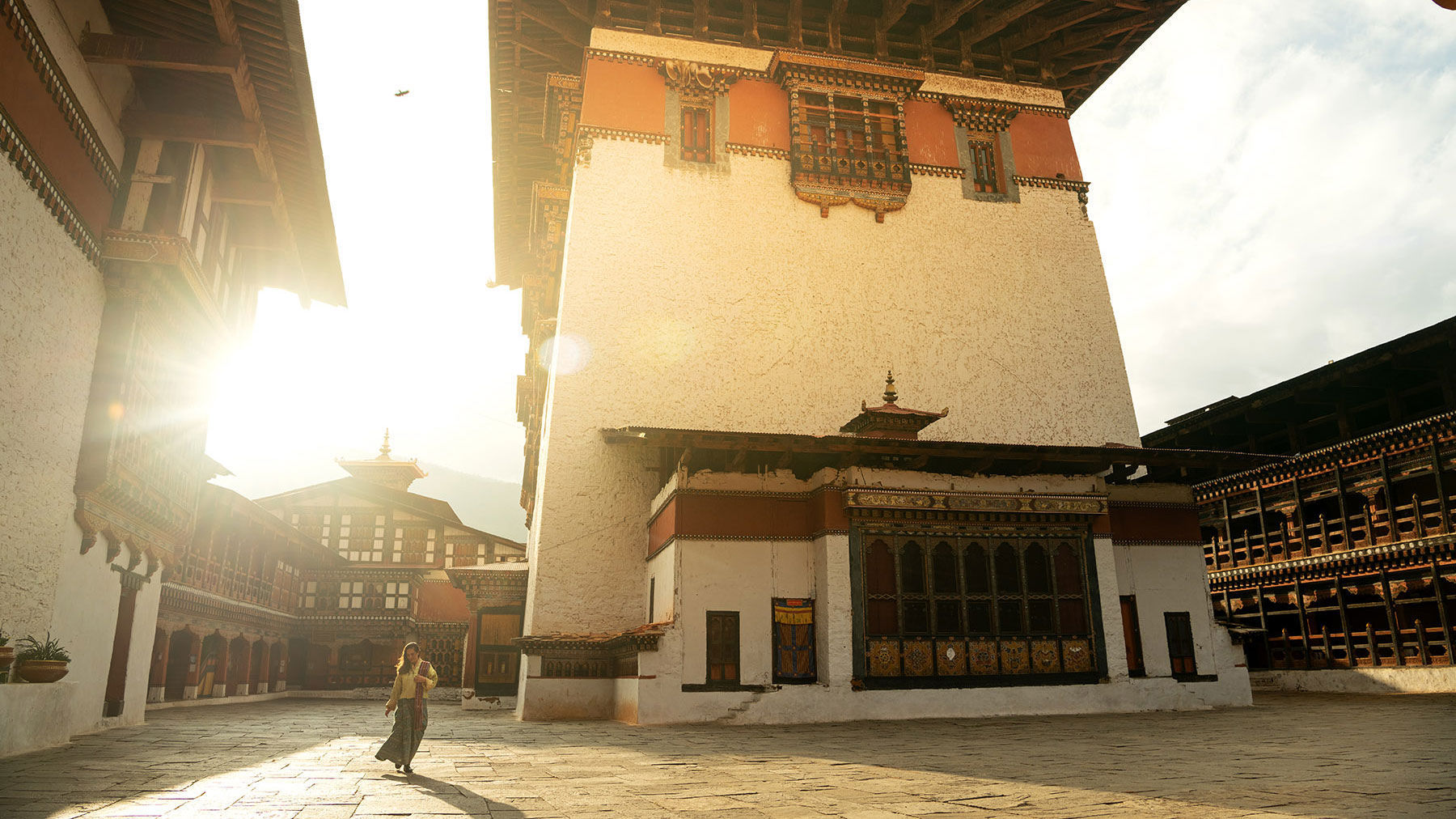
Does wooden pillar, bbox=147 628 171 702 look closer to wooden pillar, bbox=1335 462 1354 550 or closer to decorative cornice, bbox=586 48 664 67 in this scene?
decorative cornice, bbox=586 48 664 67

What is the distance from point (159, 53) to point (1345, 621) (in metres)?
22.8

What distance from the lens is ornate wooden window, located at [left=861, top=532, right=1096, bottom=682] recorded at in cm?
1182

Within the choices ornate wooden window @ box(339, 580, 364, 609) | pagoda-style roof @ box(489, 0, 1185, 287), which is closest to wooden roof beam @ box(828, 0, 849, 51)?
pagoda-style roof @ box(489, 0, 1185, 287)

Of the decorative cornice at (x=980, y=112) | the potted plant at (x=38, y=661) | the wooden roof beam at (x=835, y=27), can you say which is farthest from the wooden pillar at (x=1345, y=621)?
the potted plant at (x=38, y=661)

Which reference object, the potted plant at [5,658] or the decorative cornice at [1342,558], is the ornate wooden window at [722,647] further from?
the decorative cornice at [1342,558]

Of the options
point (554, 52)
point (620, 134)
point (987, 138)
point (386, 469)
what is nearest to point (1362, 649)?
point (987, 138)

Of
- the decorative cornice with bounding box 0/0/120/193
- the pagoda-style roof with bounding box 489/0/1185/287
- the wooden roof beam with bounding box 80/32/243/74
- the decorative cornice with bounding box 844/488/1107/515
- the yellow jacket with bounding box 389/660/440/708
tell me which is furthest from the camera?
the pagoda-style roof with bounding box 489/0/1185/287

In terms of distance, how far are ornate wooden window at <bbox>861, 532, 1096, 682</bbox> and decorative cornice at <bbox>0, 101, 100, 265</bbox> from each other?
993cm

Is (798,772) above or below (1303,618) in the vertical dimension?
below

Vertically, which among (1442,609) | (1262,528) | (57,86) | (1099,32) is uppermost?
(1099,32)

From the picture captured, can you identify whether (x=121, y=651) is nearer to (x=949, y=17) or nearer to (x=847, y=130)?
(x=847, y=130)

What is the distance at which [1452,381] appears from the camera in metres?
16.4

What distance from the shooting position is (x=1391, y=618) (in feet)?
56.3

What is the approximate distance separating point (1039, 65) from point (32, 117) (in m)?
18.6
